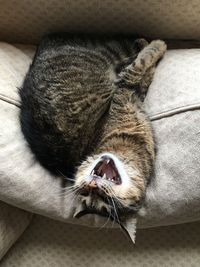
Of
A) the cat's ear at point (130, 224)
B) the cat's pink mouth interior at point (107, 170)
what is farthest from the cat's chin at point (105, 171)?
the cat's ear at point (130, 224)

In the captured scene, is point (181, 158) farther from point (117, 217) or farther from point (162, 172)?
point (117, 217)

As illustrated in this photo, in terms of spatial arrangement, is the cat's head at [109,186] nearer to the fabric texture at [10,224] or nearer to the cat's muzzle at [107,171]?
the cat's muzzle at [107,171]

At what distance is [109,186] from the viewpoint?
1.42 metres

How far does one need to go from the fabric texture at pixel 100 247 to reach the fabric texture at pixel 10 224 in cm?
7

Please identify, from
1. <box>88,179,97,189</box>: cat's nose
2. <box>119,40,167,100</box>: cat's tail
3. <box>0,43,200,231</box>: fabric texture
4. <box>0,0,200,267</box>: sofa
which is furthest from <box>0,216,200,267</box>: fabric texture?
<box>119,40,167,100</box>: cat's tail

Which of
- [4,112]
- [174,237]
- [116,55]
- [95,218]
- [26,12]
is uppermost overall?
[26,12]

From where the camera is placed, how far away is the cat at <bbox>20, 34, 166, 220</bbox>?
4.71 feet

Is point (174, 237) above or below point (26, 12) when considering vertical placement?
below

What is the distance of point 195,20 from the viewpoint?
153 cm

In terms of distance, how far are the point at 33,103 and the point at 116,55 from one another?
1.25 feet

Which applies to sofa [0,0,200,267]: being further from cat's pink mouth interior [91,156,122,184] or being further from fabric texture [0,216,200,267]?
cat's pink mouth interior [91,156,122,184]

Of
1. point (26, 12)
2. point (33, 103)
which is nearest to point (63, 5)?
point (26, 12)

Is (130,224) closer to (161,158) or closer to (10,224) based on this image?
(161,158)

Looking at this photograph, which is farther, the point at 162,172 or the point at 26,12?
the point at 26,12
